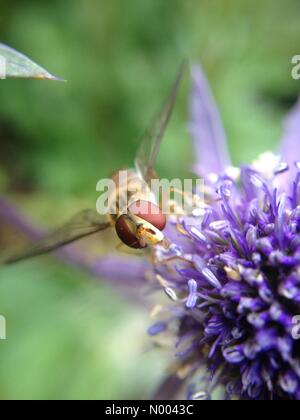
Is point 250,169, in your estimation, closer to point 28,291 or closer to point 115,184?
point 115,184

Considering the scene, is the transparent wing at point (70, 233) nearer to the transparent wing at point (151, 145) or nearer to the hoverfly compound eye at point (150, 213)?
the hoverfly compound eye at point (150, 213)

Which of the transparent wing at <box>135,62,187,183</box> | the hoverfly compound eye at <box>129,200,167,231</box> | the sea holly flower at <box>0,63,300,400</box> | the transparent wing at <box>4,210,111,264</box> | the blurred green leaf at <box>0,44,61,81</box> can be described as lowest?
the sea holly flower at <box>0,63,300,400</box>

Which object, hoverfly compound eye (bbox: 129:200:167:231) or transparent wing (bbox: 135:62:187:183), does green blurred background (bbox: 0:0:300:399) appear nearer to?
transparent wing (bbox: 135:62:187:183)

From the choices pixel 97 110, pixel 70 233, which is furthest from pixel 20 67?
pixel 97 110

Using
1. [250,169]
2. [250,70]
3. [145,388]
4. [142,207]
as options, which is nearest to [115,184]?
[142,207]

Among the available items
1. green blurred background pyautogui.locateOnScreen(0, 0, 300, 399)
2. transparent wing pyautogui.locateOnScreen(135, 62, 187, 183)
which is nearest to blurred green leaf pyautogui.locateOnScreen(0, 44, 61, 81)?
transparent wing pyautogui.locateOnScreen(135, 62, 187, 183)

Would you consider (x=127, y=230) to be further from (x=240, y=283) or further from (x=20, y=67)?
(x=20, y=67)
